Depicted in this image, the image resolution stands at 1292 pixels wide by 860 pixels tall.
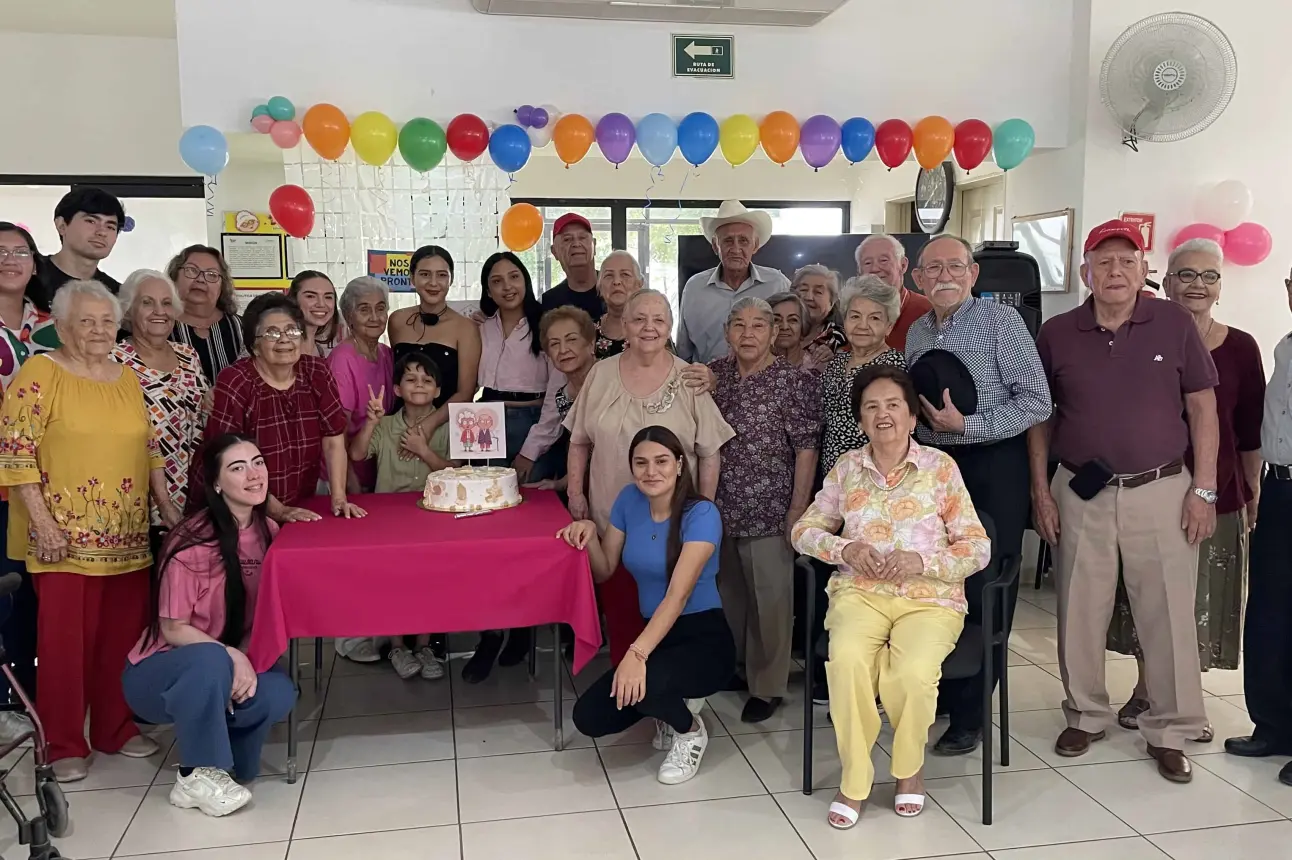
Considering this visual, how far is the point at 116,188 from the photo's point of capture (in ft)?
22.0

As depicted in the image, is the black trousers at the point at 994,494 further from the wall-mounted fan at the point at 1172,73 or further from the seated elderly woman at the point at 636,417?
the wall-mounted fan at the point at 1172,73

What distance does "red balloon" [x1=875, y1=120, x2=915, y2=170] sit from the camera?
16.2ft

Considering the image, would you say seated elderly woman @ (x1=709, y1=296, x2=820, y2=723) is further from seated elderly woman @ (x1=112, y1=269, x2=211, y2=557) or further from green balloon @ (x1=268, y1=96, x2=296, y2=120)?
green balloon @ (x1=268, y1=96, x2=296, y2=120)

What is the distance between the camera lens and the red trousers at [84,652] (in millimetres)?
2955

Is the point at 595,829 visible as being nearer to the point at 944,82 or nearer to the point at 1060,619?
the point at 1060,619

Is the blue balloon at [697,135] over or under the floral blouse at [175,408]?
over

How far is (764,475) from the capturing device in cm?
327

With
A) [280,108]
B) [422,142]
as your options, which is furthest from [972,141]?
[280,108]

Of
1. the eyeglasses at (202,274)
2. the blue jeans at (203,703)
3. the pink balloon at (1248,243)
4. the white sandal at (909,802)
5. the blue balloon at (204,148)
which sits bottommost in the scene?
the white sandal at (909,802)

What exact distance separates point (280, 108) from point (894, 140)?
2.87 metres

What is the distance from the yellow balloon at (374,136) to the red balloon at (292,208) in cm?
49

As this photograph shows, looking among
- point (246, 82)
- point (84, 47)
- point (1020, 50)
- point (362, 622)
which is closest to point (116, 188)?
point (84, 47)

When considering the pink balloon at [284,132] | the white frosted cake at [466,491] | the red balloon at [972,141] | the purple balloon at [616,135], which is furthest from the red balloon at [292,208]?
the red balloon at [972,141]

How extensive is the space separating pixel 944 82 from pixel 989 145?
39 cm
